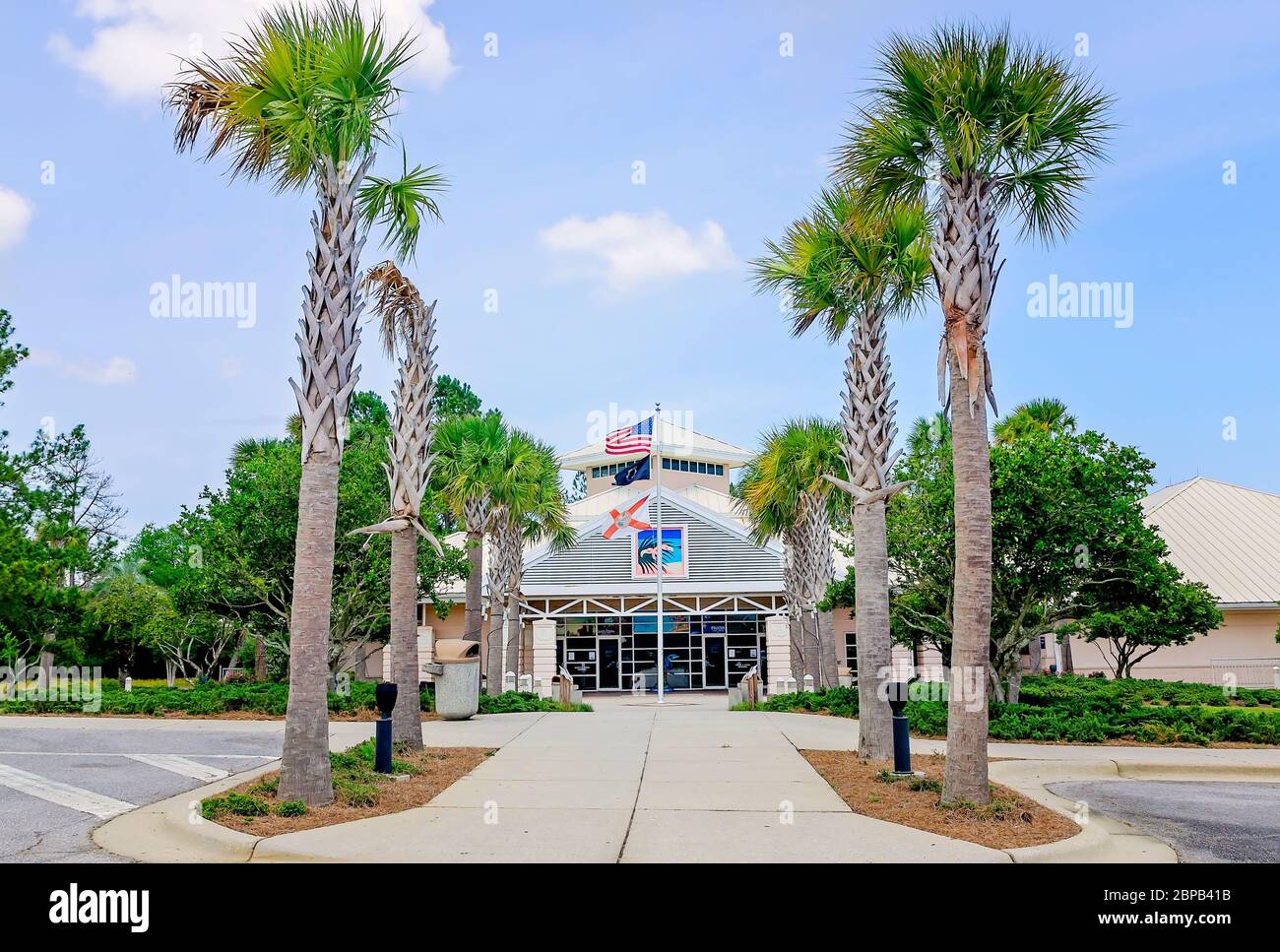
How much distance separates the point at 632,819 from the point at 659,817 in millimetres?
254

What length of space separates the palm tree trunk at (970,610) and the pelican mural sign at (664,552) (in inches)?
865

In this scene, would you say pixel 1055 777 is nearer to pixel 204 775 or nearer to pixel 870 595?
pixel 870 595

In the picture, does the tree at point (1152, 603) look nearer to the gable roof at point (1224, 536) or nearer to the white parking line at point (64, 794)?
the gable roof at point (1224, 536)

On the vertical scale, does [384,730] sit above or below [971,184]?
below

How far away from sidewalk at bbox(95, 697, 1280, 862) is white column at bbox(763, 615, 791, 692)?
17.6 m

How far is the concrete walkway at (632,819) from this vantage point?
23.3 ft

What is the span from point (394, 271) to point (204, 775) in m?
6.74

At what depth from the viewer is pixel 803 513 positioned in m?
23.2

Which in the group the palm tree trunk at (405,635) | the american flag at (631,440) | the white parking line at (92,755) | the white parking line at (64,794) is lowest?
the white parking line at (92,755)

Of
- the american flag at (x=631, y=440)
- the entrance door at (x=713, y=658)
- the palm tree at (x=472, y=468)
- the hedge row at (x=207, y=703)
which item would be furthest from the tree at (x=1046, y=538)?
the entrance door at (x=713, y=658)

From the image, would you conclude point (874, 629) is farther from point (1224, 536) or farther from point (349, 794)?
point (1224, 536)

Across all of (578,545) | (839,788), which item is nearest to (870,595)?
(839,788)

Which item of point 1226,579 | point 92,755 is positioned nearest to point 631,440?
point 92,755

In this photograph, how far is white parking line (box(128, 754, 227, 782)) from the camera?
10961mm
